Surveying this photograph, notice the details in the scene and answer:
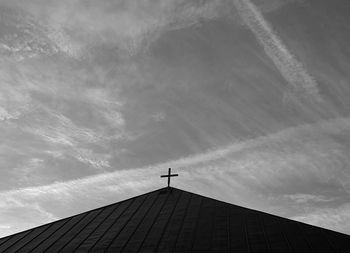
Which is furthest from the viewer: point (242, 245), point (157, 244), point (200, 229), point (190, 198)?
point (190, 198)

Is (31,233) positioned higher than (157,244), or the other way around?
(31,233)

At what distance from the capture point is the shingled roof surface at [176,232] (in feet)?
68.3

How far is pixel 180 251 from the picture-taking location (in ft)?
68.6

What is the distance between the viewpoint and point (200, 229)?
2370 centimetres

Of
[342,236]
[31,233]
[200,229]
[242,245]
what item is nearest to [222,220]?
[200,229]

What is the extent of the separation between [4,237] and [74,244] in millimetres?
7299

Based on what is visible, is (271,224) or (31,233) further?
(31,233)

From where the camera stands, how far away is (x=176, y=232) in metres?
23.6

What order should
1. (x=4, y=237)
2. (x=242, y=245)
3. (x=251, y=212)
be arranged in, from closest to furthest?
(x=242, y=245)
(x=251, y=212)
(x=4, y=237)

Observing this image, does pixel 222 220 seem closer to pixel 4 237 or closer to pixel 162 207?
pixel 162 207

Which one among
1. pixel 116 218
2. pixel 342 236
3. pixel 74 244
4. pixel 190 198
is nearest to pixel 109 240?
pixel 74 244

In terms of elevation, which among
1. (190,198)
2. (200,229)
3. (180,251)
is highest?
(190,198)

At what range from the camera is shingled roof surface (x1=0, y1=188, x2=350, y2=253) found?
20812 mm

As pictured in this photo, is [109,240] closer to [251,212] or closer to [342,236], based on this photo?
[251,212]
